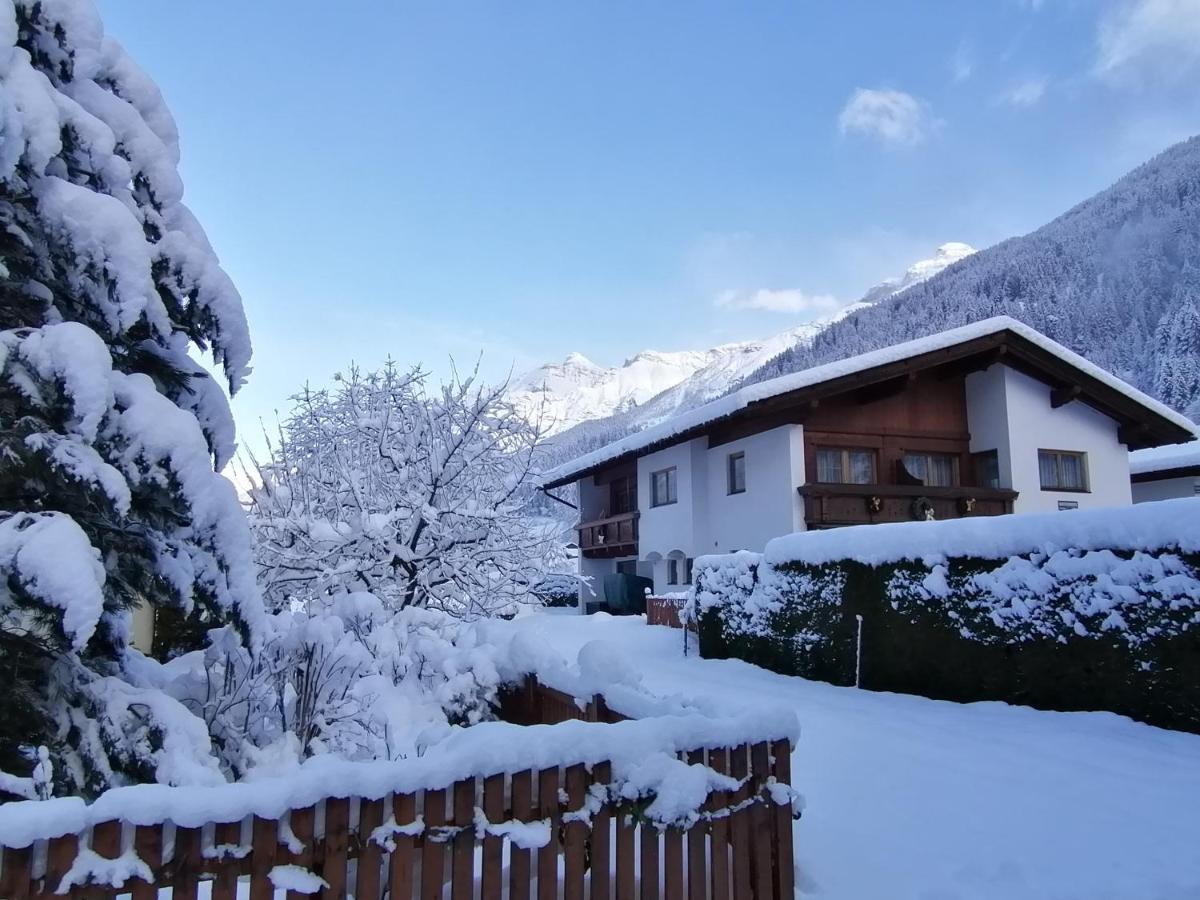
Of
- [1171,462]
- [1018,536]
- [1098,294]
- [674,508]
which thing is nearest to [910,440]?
[674,508]

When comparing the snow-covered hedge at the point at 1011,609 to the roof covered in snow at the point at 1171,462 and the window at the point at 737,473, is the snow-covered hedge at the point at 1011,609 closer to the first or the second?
the window at the point at 737,473

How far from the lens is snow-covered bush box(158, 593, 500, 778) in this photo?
18.3 feet

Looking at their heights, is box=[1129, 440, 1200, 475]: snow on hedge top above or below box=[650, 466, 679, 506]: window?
above

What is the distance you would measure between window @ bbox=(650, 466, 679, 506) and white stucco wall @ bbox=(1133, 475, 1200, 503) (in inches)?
632

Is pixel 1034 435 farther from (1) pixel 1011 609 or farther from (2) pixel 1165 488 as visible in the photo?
(1) pixel 1011 609

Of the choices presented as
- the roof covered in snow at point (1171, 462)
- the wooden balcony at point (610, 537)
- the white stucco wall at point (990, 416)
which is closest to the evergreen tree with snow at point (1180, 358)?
the roof covered in snow at point (1171, 462)

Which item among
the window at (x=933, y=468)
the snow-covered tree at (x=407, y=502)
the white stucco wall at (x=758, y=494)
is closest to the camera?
the snow-covered tree at (x=407, y=502)

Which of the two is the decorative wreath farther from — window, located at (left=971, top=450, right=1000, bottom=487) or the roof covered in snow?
the roof covered in snow

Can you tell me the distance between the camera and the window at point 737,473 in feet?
71.9

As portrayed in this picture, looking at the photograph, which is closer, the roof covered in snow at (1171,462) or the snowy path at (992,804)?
the snowy path at (992,804)

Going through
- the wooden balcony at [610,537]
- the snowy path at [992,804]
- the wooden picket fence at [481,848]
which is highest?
the wooden balcony at [610,537]

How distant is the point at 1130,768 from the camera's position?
654 centimetres

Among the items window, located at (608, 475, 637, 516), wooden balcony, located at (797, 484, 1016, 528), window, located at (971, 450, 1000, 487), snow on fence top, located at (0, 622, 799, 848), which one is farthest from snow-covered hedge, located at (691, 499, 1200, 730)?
window, located at (608, 475, 637, 516)

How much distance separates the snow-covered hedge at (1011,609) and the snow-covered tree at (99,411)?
25.6 feet
